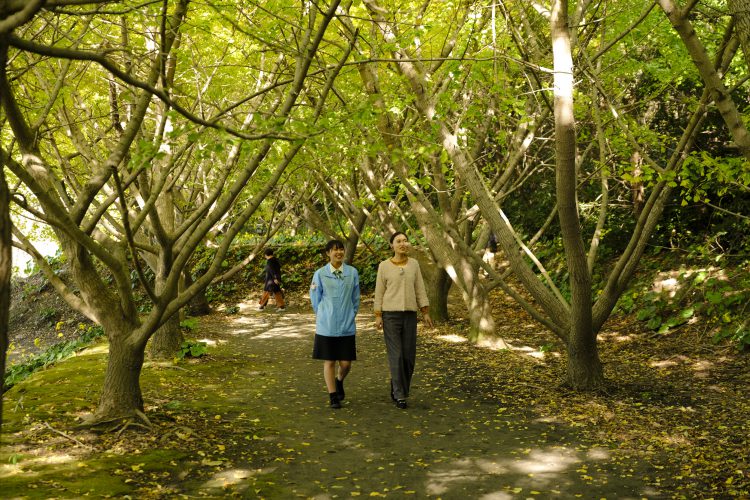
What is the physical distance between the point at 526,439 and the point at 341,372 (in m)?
2.39

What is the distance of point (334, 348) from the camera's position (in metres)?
7.84

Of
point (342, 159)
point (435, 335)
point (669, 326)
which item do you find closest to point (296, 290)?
point (342, 159)

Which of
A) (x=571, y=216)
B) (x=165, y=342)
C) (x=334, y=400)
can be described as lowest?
(x=334, y=400)

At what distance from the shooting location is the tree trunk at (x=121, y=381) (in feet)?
22.0

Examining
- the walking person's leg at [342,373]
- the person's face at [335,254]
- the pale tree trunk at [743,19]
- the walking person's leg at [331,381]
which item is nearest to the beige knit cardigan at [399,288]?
the person's face at [335,254]

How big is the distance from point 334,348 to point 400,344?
2.52 feet

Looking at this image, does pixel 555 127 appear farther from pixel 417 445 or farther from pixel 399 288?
pixel 417 445

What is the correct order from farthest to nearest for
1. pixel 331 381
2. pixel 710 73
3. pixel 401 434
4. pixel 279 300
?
pixel 279 300, pixel 331 381, pixel 401 434, pixel 710 73

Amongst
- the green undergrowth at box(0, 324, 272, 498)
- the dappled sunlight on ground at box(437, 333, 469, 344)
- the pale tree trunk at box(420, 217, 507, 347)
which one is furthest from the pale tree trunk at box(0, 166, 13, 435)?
the dappled sunlight on ground at box(437, 333, 469, 344)

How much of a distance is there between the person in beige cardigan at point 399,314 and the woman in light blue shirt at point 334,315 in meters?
0.36

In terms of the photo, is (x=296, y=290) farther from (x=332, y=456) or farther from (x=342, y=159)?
(x=332, y=456)

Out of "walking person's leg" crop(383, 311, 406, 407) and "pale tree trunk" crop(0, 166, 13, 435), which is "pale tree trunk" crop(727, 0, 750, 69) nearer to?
"walking person's leg" crop(383, 311, 406, 407)

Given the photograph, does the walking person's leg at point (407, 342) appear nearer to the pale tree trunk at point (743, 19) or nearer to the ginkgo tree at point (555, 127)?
the ginkgo tree at point (555, 127)

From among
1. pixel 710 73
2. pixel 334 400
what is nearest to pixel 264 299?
pixel 334 400
